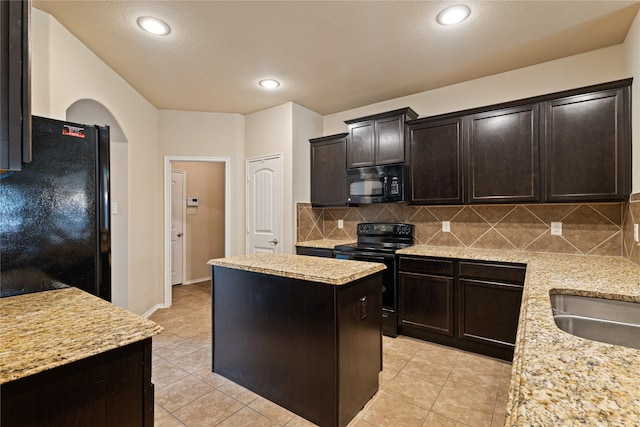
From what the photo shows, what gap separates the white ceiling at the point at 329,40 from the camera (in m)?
2.10

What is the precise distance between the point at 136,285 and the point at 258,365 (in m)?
2.19

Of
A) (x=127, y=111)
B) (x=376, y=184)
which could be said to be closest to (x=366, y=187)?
(x=376, y=184)

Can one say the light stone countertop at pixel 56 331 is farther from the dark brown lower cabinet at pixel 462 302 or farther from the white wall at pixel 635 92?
the white wall at pixel 635 92

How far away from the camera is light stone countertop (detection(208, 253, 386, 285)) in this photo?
5.87 feet

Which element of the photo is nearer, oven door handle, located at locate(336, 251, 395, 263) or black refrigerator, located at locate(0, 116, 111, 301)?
black refrigerator, located at locate(0, 116, 111, 301)

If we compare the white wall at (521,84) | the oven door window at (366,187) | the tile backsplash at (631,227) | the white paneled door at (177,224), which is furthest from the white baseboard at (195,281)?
the tile backsplash at (631,227)

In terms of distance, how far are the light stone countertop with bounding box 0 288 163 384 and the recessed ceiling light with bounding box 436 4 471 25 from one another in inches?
98.6

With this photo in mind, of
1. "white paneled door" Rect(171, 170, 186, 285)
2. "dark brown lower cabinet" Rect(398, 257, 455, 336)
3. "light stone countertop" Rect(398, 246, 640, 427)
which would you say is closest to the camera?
"light stone countertop" Rect(398, 246, 640, 427)

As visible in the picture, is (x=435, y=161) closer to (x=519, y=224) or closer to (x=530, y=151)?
(x=530, y=151)

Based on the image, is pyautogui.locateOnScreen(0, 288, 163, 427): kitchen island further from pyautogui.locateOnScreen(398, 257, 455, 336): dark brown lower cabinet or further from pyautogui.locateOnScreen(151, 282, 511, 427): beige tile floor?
pyautogui.locateOnScreen(398, 257, 455, 336): dark brown lower cabinet

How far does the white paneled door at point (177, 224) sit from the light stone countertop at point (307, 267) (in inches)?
132

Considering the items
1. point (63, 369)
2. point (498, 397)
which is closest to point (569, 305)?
point (498, 397)

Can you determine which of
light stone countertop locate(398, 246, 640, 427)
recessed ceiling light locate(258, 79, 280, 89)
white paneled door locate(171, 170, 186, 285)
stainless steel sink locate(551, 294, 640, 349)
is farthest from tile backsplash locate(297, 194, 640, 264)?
white paneled door locate(171, 170, 186, 285)

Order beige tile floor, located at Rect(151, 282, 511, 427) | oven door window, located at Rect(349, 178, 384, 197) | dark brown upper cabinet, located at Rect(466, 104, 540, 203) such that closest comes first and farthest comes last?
beige tile floor, located at Rect(151, 282, 511, 427), dark brown upper cabinet, located at Rect(466, 104, 540, 203), oven door window, located at Rect(349, 178, 384, 197)
